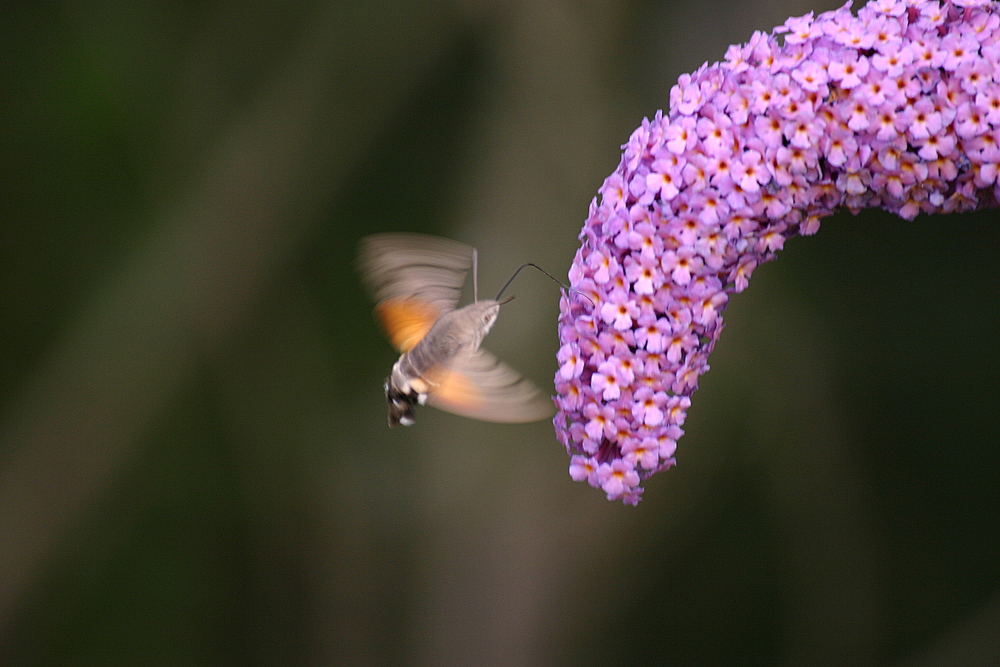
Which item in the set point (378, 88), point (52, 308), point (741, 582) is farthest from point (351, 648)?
point (378, 88)

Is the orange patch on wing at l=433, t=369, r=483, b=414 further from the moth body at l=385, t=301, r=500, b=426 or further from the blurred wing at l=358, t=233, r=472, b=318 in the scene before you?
the blurred wing at l=358, t=233, r=472, b=318

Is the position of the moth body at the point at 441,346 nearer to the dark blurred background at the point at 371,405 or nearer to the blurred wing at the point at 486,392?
the blurred wing at the point at 486,392

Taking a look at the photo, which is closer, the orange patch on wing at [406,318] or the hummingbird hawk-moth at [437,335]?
the hummingbird hawk-moth at [437,335]

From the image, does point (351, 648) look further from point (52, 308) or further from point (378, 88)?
point (378, 88)

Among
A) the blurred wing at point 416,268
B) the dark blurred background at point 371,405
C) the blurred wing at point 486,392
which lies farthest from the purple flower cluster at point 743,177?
the dark blurred background at point 371,405

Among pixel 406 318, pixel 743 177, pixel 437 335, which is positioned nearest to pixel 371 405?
pixel 406 318

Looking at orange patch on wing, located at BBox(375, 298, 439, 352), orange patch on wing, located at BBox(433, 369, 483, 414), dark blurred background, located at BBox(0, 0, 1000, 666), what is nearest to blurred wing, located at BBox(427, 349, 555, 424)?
orange patch on wing, located at BBox(433, 369, 483, 414)
